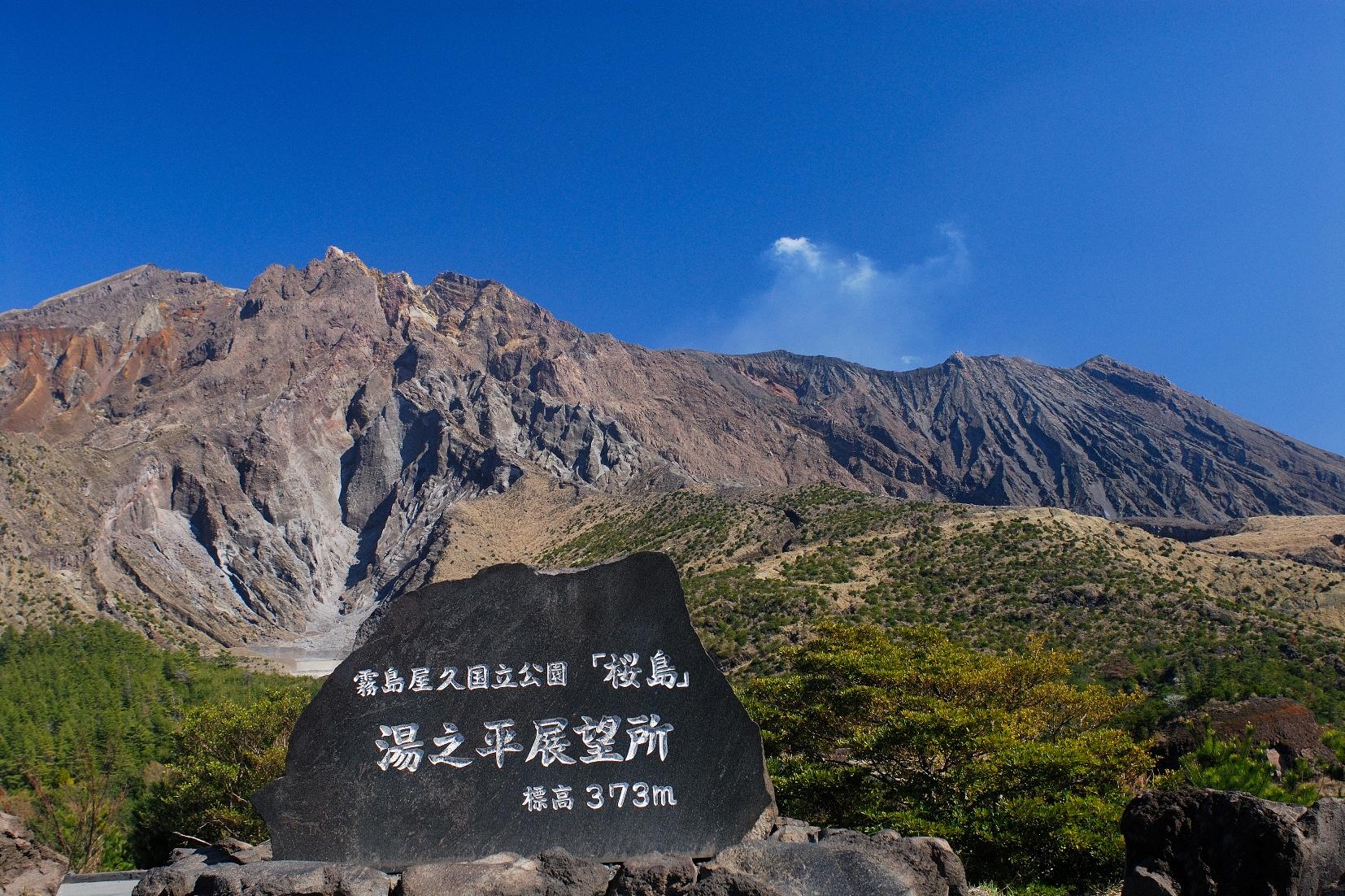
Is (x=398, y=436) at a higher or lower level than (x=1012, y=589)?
higher

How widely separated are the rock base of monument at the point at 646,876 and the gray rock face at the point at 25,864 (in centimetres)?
122

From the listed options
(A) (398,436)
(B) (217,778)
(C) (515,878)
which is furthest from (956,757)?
(A) (398,436)

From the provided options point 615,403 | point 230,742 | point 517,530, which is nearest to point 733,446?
point 615,403

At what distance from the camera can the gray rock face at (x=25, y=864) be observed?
6.98 meters

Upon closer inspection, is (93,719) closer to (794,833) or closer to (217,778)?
(217,778)

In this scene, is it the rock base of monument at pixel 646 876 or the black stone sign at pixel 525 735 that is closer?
the rock base of monument at pixel 646 876

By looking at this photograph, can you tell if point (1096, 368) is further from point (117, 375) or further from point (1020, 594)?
point (117, 375)

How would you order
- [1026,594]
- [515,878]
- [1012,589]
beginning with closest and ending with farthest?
[515,878] < [1026,594] < [1012,589]

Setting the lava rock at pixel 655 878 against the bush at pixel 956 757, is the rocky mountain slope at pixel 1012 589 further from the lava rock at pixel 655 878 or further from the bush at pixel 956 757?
the lava rock at pixel 655 878

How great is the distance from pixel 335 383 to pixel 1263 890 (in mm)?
106082

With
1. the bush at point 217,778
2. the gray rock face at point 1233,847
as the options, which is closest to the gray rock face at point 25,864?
the bush at point 217,778

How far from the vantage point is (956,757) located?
33.1 ft

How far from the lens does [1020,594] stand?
37.2 m

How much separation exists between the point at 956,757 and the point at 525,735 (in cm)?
558
